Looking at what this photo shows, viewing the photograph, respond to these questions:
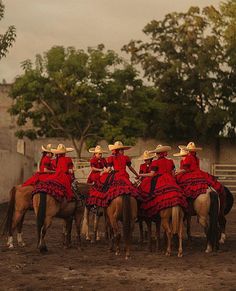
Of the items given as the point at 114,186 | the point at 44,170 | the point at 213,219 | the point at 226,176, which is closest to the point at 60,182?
the point at 44,170

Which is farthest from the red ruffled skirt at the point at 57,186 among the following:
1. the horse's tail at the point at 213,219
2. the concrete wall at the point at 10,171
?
the concrete wall at the point at 10,171

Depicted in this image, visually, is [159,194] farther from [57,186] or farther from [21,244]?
[21,244]

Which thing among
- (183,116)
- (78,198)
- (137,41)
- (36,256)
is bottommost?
(36,256)

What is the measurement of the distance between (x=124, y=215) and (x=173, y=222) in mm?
930

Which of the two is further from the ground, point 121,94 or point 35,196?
point 121,94

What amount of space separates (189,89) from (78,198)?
28.8 meters

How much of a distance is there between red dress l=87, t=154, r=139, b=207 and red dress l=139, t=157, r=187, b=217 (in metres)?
0.36

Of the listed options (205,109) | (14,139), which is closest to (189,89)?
(205,109)

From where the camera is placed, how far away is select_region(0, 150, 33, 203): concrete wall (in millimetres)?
23125

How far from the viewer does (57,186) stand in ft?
37.3

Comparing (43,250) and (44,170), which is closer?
(43,250)

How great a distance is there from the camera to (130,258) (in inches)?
420

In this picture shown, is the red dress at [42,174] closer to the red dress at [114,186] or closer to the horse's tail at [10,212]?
the horse's tail at [10,212]

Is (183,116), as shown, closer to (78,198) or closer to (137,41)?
(137,41)
